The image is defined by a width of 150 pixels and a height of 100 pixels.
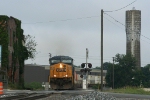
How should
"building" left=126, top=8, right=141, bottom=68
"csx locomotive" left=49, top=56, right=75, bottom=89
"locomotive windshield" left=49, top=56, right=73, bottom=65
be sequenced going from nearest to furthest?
"csx locomotive" left=49, top=56, right=75, bottom=89, "locomotive windshield" left=49, top=56, right=73, bottom=65, "building" left=126, top=8, right=141, bottom=68

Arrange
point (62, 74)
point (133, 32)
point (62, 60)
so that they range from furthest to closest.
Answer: point (133, 32) < point (62, 60) < point (62, 74)

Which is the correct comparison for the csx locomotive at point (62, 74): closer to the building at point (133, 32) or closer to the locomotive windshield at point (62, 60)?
the locomotive windshield at point (62, 60)

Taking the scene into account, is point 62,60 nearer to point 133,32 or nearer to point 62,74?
point 62,74

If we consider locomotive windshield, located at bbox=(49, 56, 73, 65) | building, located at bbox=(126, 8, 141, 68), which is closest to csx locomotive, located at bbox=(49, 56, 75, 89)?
locomotive windshield, located at bbox=(49, 56, 73, 65)

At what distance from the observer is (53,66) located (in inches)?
1868

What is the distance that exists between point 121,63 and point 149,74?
81.7ft

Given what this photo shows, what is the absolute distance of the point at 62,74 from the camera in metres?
46.8

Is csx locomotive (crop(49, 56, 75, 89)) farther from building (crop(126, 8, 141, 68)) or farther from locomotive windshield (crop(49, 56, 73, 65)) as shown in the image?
building (crop(126, 8, 141, 68))

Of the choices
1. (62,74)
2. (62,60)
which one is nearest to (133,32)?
(62,60)

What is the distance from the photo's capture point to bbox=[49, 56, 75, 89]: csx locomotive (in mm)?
46750

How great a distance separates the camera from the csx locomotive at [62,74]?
4675cm

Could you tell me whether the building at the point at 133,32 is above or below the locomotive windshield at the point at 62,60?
above

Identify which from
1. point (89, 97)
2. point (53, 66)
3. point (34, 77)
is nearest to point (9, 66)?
point (53, 66)

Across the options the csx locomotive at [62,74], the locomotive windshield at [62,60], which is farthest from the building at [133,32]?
the csx locomotive at [62,74]
